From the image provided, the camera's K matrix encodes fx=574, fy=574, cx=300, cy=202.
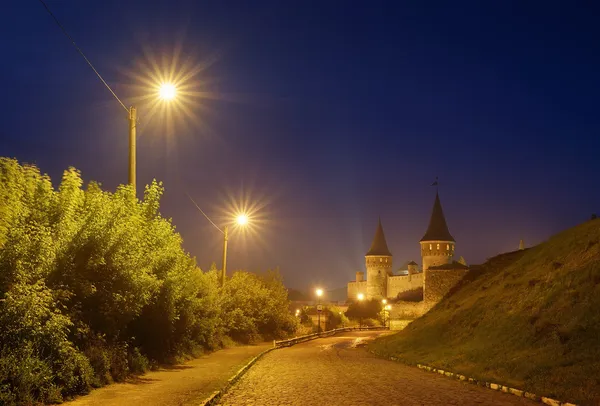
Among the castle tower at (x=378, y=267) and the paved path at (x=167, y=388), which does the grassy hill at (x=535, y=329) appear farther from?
the castle tower at (x=378, y=267)

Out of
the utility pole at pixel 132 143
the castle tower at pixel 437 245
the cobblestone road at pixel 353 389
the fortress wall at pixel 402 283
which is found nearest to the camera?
the cobblestone road at pixel 353 389

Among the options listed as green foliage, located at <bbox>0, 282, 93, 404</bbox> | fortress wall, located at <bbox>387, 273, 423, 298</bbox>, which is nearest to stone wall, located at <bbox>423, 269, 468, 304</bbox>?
fortress wall, located at <bbox>387, 273, 423, 298</bbox>

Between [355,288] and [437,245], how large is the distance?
28793 mm

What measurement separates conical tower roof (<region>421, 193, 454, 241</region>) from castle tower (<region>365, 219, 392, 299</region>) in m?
17.3

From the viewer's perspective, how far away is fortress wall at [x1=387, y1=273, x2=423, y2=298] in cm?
10688

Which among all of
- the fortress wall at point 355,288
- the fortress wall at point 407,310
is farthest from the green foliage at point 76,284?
the fortress wall at point 355,288

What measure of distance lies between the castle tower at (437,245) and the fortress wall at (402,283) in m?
2.96

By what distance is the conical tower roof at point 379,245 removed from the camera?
131375mm

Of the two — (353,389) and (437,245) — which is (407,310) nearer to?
(437,245)

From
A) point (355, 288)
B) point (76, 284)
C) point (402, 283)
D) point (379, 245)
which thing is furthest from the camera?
point (379, 245)

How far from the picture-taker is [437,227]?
11169 centimetres

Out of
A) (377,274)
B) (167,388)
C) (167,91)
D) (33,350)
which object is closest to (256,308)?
(167,91)

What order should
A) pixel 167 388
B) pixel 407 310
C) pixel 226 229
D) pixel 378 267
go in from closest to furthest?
pixel 167 388, pixel 226 229, pixel 407 310, pixel 378 267

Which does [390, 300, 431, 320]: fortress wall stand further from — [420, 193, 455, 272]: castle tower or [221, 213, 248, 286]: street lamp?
[221, 213, 248, 286]: street lamp
